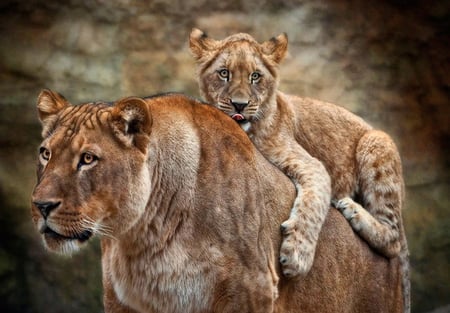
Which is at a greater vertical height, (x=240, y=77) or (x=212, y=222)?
(x=240, y=77)

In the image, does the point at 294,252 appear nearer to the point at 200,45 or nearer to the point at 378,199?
the point at 378,199

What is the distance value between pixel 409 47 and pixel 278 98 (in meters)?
2.36

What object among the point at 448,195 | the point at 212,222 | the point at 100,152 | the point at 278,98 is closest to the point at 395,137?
the point at 448,195

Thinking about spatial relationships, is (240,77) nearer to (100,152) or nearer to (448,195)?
(100,152)

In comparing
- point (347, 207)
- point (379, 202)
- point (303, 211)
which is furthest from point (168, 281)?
point (379, 202)

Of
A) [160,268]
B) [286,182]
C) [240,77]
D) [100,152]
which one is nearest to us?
[100,152]

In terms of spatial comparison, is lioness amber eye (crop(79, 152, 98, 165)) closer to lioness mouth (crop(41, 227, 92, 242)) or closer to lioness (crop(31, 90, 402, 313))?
lioness (crop(31, 90, 402, 313))

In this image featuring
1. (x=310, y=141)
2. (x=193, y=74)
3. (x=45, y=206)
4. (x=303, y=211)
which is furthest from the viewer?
(x=193, y=74)

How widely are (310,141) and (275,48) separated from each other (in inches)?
26.3

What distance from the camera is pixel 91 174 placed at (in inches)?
158

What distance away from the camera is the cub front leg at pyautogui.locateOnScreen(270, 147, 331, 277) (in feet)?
15.8

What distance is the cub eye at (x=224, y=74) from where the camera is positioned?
5.55 meters

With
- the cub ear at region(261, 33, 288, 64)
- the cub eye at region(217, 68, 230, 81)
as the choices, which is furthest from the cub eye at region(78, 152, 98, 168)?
the cub ear at region(261, 33, 288, 64)

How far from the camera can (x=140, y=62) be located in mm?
7410
